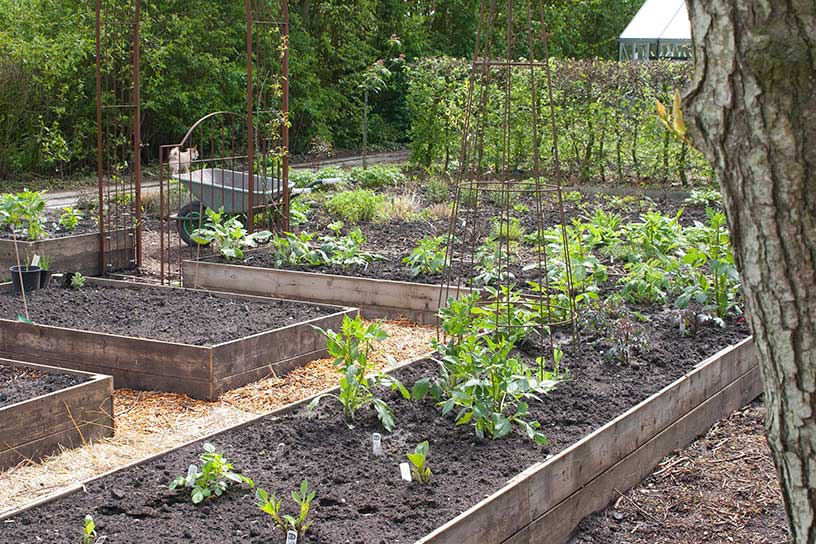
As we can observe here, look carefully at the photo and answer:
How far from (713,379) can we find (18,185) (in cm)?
1024

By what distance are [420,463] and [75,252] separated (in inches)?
189

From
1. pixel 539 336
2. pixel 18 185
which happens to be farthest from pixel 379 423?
pixel 18 185

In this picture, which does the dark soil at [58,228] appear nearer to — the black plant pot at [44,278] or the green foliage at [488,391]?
the black plant pot at [44,278]

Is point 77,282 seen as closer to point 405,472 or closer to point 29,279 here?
point 29,279

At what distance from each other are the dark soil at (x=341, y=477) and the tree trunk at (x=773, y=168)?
187 cm

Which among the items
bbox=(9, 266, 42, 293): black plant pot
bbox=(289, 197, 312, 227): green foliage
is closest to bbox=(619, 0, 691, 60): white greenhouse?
bbox=(289, 197, 312, 227): green foliage

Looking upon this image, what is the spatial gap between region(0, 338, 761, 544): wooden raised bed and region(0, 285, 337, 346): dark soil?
1484 mm

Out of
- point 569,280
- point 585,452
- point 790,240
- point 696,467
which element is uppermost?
point 790,240

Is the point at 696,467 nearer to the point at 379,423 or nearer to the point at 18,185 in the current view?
the point at 379,423

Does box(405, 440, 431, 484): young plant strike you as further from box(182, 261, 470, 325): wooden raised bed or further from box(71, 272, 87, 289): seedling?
box(71, 272, 87, 289): seedling

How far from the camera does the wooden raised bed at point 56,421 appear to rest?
13.3ft

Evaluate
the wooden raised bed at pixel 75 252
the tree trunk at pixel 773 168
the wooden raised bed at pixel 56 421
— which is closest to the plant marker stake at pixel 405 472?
the wooden raised bed at pixel 56 421

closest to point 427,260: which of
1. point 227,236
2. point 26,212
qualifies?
point 227,236

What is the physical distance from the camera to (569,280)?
4.98 metres
